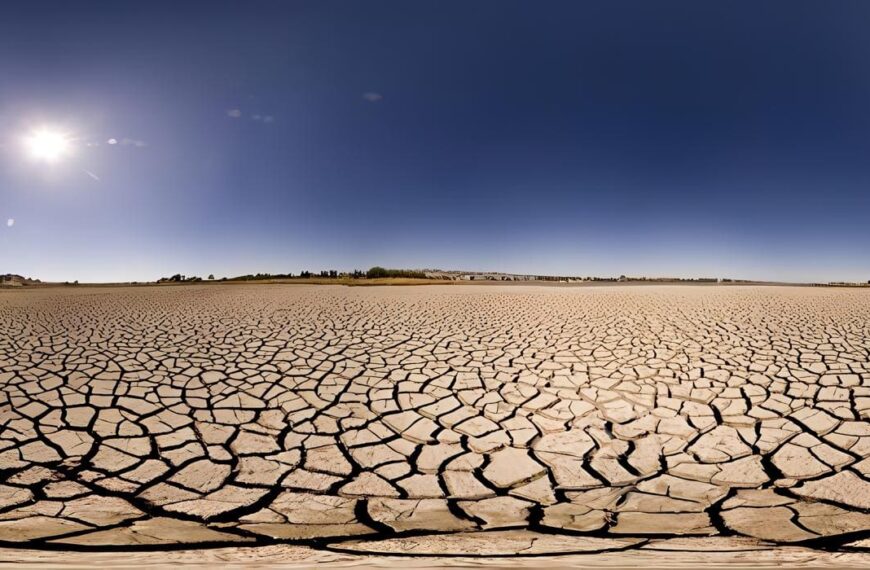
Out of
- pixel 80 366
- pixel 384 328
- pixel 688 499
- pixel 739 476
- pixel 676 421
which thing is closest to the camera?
pixel 688 499

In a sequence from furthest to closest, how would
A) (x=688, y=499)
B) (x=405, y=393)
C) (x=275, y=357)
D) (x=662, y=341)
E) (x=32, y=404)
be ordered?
(x=662, y=341), (x=275, y=357), (x=405, y=393), (x=32, y=404), (x=688, y=499)

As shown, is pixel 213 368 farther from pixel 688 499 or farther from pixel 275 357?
pixel 688 499

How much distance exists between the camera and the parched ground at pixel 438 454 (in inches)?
46.8

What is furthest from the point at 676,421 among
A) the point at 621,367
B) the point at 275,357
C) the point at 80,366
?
the point at 80,366

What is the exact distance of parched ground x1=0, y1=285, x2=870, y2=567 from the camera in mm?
1188

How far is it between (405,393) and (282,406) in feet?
2.96

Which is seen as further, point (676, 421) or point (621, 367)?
point (621, 367)

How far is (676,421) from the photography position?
7.41 feet

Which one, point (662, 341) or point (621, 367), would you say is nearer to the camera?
point (621, 367)

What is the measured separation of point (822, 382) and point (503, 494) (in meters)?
3.13

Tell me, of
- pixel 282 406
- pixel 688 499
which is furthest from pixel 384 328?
pixel 688 499

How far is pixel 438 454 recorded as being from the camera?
75.4 inches

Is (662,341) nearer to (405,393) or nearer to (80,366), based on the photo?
(405,393)

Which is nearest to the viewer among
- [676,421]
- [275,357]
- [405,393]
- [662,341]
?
[676,421]
